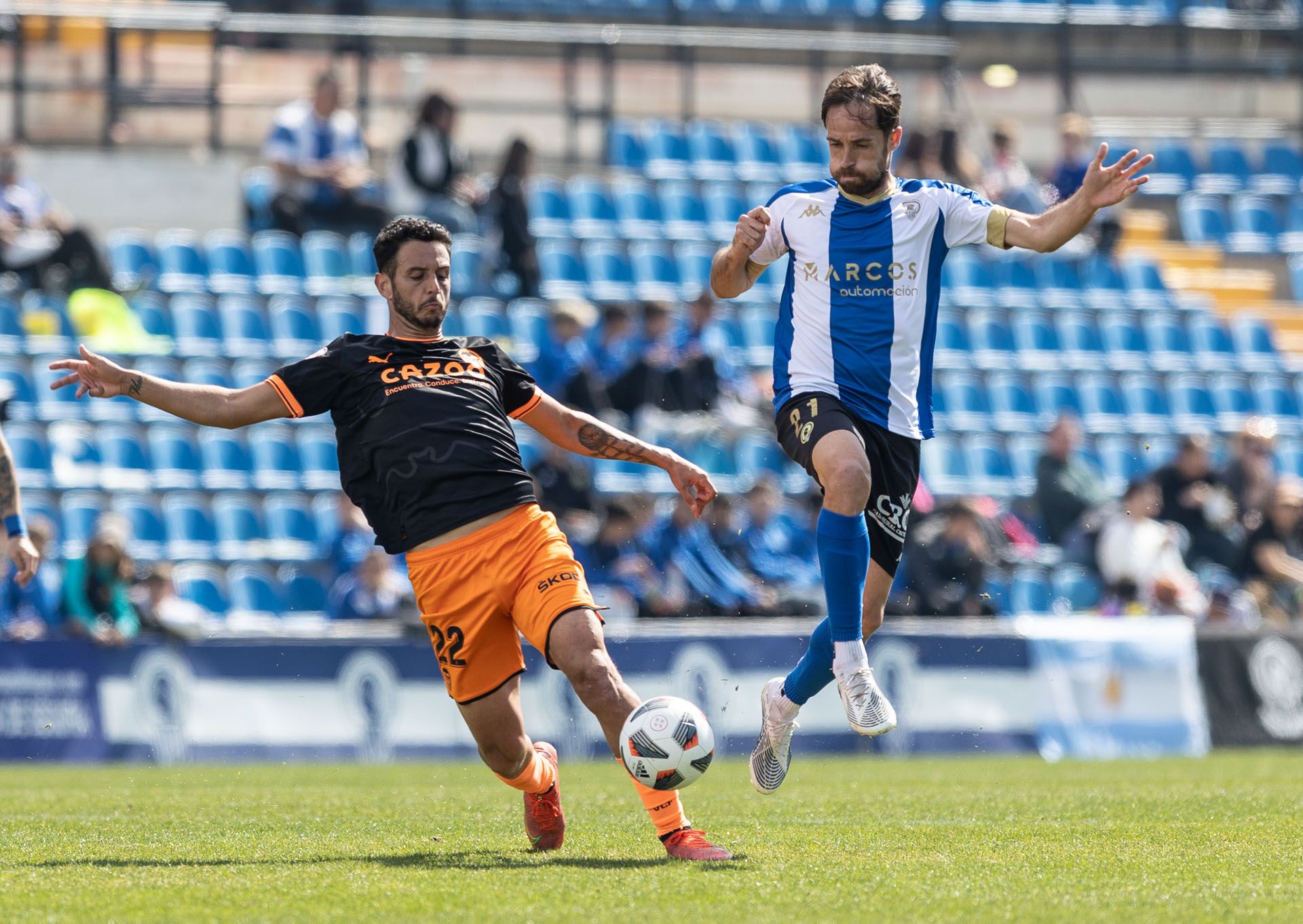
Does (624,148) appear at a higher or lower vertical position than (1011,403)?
higher

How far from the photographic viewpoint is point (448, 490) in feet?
21.0

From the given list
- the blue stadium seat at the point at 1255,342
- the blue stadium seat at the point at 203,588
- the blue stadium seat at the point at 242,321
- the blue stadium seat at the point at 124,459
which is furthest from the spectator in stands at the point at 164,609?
the blue stadium seat at the point at 1255,342

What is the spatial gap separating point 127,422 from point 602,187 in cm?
629

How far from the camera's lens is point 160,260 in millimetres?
17328

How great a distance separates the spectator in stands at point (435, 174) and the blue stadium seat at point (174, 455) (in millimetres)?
3169

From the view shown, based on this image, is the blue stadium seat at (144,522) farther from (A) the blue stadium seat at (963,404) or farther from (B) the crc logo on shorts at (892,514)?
(B) the crc logo on shorts at (892,514)

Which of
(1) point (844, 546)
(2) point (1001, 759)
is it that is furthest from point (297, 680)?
(1) point (844, 546)

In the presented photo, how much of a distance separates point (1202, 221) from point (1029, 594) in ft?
26.6

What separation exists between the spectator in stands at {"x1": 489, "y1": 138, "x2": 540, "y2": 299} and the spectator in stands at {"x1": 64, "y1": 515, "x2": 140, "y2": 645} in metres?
5.86

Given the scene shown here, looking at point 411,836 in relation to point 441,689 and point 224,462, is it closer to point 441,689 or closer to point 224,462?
point 441,689

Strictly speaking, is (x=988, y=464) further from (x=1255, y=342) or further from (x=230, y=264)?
(x=230, y=264)

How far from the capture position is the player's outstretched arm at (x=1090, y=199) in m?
6.73

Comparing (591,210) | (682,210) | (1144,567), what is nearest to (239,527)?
(591,210)

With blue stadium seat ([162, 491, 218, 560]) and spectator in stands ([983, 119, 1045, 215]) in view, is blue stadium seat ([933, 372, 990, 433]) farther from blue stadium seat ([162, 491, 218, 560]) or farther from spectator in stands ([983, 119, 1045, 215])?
blue stadium seat ([162, 491, 218, 560])
